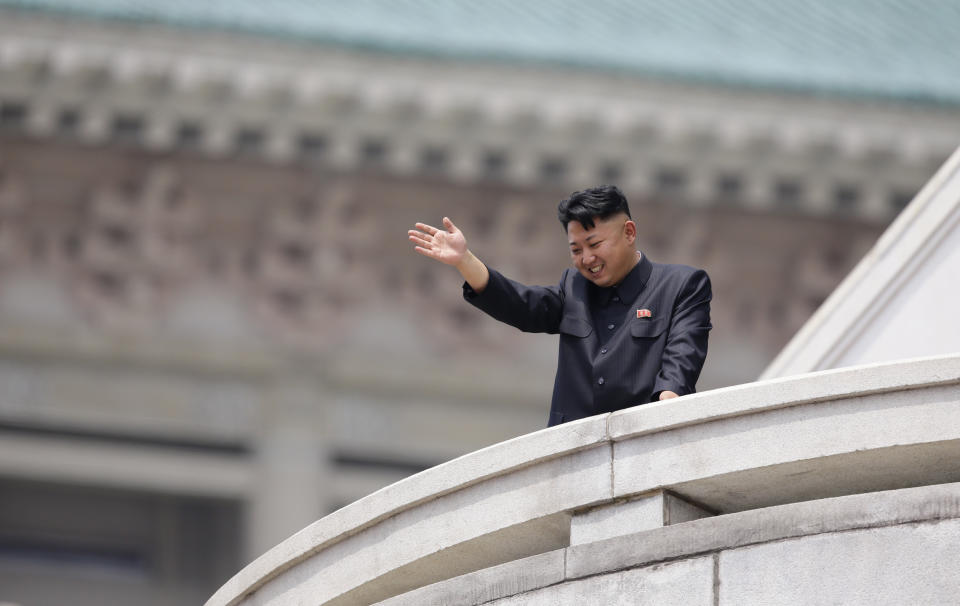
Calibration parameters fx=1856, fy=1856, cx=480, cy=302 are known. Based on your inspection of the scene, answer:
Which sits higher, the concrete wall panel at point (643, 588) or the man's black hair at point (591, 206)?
the man's black hair at point (591, 206)

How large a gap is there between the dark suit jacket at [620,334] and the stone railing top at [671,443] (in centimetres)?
32

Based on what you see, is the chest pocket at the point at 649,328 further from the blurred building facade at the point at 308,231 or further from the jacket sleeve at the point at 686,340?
the blurred building facade at the point at 308,231

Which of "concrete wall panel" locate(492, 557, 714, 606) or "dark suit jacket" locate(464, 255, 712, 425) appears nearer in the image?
"concrete wall panel" locate(492, 557, 714, 606)

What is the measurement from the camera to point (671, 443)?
3496 millimetres

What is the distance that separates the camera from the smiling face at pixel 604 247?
394cm

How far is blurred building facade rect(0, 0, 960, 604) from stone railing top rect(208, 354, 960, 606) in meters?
5.80

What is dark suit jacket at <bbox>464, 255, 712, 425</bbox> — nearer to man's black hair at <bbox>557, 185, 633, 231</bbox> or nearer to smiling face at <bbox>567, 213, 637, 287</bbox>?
smiling face at <bbox>567, 213, 637, 287</bbox>

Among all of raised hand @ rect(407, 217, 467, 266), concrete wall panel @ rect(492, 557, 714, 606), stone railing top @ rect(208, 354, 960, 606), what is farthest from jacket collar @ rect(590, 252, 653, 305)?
concrete wall panel @ rect(492, 557, 714, 606)

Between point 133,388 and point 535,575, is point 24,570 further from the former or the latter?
point 535,575

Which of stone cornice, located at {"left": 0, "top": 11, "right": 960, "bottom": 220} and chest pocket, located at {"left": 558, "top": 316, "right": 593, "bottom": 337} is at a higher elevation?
stone cornice, located at {"left": 0, "top": 11, "right": 960, "bottom": 220}

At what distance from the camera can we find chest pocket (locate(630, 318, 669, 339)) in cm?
393

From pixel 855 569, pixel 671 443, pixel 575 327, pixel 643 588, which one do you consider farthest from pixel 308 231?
pixel 855 569

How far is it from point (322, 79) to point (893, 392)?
6444 millimetres

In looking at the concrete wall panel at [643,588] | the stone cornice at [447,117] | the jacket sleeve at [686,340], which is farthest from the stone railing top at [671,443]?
the stone cornice at [447,117]
